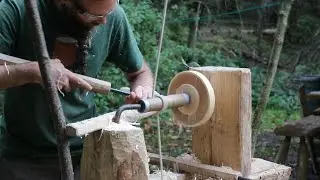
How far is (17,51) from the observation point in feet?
6.64

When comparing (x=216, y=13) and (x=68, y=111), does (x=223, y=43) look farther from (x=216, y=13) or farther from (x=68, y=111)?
(x=68, y=111)

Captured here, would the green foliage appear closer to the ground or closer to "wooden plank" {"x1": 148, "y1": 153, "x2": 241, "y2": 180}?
the ground

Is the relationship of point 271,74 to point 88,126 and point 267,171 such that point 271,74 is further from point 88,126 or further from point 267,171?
point 88,126

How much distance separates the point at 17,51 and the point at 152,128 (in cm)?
540

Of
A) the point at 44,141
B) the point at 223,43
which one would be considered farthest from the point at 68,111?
the point at 223,43

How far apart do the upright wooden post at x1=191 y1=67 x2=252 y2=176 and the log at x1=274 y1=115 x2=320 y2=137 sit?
10.5 ft

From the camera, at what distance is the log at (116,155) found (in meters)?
1.38

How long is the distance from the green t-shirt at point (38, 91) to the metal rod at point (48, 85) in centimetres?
82

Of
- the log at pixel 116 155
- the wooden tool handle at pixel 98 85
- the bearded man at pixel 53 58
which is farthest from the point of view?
the bearded man at pixel 53 58

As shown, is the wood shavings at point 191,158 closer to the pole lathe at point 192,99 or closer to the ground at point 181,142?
the pole lathe at point 192,99

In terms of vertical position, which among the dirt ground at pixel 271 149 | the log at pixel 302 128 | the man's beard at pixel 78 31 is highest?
the man's beard at pixel 78 31

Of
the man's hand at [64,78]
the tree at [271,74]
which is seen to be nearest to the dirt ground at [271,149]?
the tree at [271,74]

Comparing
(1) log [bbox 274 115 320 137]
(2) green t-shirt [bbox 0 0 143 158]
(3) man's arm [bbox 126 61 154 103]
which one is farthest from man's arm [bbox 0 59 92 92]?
(1) log [bbox 274 115 320 137]

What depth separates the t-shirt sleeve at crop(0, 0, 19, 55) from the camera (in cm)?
191
